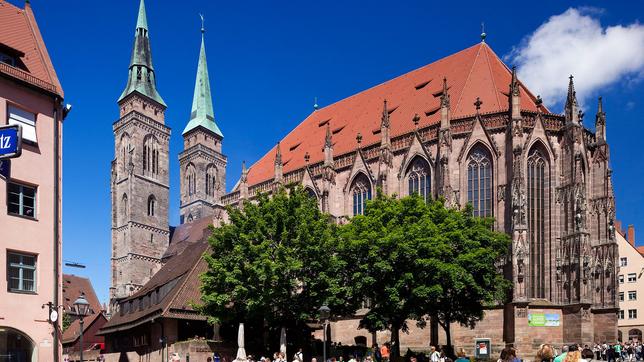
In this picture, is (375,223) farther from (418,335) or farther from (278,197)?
(418,335)

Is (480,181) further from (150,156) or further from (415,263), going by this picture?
A: (150,156)

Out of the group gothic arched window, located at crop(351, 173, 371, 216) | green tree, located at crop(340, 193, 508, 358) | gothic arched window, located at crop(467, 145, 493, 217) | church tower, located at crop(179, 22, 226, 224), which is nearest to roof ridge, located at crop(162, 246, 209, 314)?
green tree, located at crop(340, 193, 508, 358)

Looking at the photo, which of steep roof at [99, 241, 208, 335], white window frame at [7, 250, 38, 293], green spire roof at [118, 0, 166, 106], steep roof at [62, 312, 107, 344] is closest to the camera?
white window frame at [7, 250, 38, 293]

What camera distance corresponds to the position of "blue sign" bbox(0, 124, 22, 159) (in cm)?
1313

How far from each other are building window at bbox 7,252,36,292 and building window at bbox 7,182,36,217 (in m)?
1.32

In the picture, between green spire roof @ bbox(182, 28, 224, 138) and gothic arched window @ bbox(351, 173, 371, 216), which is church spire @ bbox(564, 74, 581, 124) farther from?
green spire roof @ bbox(182, 28, 224, 138)

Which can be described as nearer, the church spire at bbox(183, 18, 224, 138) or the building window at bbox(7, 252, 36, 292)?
the building window at bbox(7, 252, 36, 292)

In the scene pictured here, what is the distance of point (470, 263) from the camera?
32812 mm

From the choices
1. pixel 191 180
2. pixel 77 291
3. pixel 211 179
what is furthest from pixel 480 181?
pixel 77 291

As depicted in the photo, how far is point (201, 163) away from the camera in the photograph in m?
94.2

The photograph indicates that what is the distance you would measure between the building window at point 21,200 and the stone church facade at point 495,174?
17987 mm

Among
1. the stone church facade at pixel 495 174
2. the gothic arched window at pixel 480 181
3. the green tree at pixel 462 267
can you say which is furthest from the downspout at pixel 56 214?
the gothic arched window at pixel 480 181

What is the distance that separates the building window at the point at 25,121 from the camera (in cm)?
2088

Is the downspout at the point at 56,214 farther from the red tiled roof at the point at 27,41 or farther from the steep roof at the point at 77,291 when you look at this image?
the steep roof at the point at 77,291
